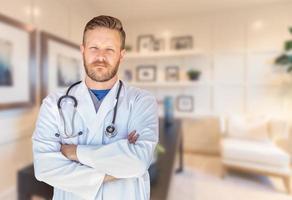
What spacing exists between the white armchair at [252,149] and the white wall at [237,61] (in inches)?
10.5

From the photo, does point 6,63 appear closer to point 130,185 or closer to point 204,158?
point 130,185

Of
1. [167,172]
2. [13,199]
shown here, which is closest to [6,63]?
[13,199]

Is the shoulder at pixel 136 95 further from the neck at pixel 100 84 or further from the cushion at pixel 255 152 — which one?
the cushion at pixel 255 152

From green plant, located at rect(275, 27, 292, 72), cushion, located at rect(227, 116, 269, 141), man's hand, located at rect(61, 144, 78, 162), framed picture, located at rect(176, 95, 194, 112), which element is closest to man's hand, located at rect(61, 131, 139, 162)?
man's hand, located at rect(61, 144, 78, 162)

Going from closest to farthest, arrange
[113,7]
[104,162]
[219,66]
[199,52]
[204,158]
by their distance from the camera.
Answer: [104,162]
[113,7]
[199,52]
[219,66]
[204,158]

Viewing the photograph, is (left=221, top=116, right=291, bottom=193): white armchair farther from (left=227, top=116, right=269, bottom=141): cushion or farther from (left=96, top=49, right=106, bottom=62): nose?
(left=96, top=49, right=106, bottom=62): nose

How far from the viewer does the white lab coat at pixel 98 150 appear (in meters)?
0.40

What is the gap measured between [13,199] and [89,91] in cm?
71

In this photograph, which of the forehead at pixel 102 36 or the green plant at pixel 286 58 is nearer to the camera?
the forehead at pixel 102 36

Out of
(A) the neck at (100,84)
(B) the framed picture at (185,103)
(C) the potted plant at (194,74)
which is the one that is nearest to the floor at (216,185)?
(B) the framed picture at (185,103)

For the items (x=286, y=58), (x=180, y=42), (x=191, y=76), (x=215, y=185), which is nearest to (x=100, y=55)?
(x=180, y=42)

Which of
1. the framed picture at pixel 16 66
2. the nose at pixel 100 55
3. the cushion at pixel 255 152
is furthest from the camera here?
the cushion at pixel 255 152

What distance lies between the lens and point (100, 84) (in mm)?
425

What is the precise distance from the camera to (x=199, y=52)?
191 cm
